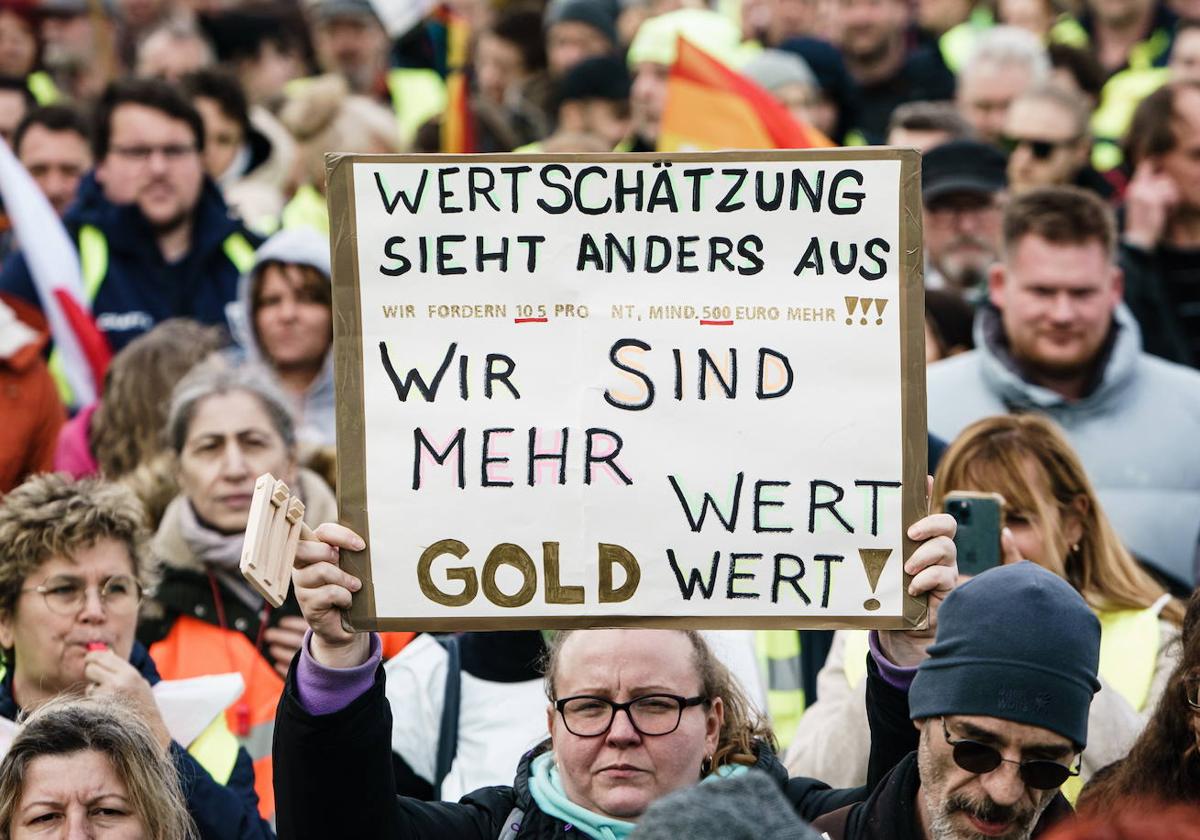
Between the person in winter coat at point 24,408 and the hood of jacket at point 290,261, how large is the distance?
71 centimetres

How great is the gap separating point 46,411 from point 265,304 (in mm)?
850

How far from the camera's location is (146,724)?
15.2 feet

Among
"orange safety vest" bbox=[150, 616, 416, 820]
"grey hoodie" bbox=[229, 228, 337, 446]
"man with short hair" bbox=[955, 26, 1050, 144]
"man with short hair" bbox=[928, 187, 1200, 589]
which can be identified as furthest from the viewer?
"man with short hair" bbox=[955, 26, 1050, 144]

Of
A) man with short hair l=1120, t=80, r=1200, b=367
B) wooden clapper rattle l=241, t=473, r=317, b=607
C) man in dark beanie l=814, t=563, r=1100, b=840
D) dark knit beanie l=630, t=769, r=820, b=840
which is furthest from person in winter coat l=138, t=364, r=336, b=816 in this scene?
man with short hair l=1120, t=80, r=1200, b=367

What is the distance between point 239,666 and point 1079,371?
109 inches

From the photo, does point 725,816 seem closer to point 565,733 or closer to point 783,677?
point 565,733

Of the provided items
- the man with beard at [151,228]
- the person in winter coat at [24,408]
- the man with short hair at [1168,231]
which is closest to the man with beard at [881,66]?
the man with short hair at [1168,231]

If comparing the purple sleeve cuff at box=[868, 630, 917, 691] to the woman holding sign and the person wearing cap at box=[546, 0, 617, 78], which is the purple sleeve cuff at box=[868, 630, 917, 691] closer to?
the woman holding sign

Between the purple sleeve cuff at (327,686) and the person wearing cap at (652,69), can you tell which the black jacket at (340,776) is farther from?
the person wearing cap at (652,69)

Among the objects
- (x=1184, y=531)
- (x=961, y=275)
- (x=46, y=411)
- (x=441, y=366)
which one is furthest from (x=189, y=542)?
(x=961, y=275)

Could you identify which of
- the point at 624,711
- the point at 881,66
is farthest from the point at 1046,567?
the point at 881,66

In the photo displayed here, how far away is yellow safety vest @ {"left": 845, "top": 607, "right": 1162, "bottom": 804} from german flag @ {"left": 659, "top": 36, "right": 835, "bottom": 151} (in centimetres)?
355

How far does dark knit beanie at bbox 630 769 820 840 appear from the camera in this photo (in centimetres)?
254

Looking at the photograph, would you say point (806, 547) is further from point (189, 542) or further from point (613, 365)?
point (189, 542)
